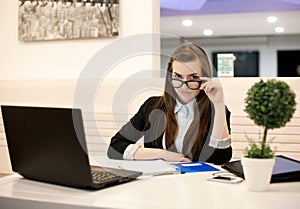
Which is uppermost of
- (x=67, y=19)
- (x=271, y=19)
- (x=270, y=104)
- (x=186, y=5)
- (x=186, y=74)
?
(x=186, y=5)

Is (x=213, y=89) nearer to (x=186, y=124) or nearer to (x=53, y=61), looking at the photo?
(x=186, y=124)

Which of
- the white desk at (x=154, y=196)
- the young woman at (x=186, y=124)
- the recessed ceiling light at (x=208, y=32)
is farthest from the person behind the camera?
the recessed ceiling light at (x=208, y=32)

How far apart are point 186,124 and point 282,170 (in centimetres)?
69

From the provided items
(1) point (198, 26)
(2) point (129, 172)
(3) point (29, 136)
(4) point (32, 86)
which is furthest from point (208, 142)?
(1) point (198, 26)

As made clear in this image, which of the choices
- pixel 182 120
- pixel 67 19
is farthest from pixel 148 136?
pixel 67 19

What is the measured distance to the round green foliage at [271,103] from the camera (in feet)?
3.50

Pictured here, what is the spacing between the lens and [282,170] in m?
1.30

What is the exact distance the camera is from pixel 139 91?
9.78 feet

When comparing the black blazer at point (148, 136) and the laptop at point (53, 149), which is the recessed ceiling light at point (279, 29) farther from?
the laptop at point (53, 149)

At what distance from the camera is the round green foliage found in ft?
3.50

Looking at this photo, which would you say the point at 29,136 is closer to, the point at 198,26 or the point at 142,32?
the point at 142,32

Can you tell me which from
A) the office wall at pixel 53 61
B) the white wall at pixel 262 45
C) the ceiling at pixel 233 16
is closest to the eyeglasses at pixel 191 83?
the office wall at pixel 53 61

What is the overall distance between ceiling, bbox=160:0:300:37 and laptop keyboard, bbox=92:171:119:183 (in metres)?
4.88

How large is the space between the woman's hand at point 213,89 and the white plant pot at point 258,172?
59 cm
